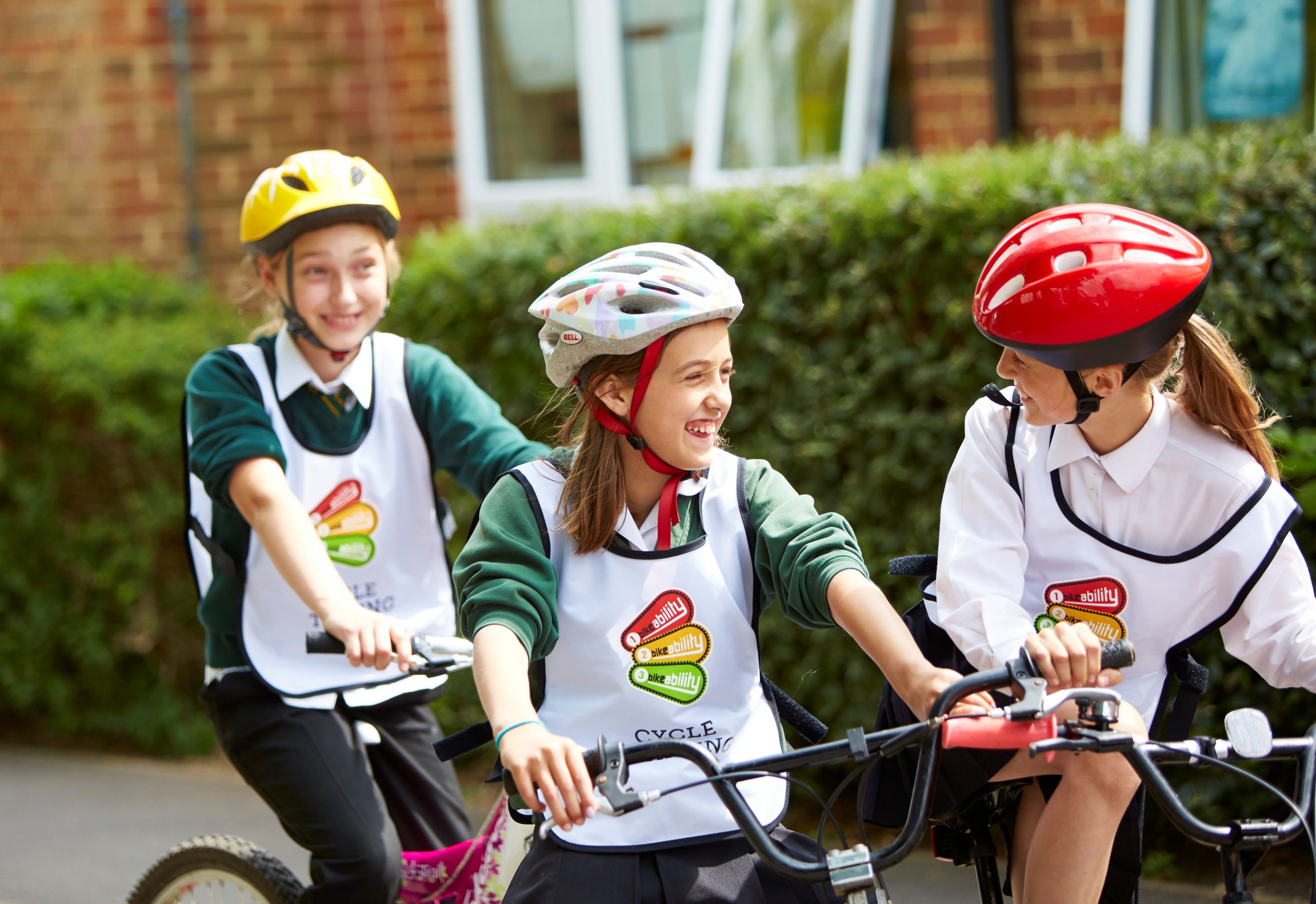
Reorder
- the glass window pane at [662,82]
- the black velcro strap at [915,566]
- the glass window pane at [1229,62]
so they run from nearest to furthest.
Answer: the black velcro strap at [915,566], the glass window pane at [1229,62], the glass window pane at [662,82]

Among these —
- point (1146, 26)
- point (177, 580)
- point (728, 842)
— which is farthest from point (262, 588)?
point (1146, 26)

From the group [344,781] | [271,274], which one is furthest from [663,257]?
[344,781]

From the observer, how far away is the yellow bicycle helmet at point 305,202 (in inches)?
132

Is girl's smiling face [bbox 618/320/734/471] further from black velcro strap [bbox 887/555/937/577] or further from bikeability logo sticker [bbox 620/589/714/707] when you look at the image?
black velcro strap [bbox 887/555/937/577]

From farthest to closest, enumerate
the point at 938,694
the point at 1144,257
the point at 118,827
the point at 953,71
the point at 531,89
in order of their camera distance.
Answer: the point at 531,89 → the point at 953,71 → the point at 118,827 → the point at 1144,257 → the point at 938,694

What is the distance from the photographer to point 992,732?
2.06m

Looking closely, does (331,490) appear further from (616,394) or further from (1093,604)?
(1093,604)

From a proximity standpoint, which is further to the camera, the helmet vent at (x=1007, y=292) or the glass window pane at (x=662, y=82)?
the glass window pane at (x=662, y=82)

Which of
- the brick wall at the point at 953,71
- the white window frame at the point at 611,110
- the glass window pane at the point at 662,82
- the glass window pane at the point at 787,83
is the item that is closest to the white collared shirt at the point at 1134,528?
the brick wall at the point at 953,71

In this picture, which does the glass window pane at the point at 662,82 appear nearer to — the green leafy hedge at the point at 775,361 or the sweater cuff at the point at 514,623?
the green leafy hedge at the point at 775,361

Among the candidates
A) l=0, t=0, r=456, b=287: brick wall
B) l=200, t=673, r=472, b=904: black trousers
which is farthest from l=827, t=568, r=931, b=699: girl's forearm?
l=0, t=0, r=456, b=287: brick wall

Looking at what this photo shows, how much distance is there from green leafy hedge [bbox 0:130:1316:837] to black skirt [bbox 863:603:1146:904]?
0.55 metres

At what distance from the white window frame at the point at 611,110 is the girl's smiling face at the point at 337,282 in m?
3.30

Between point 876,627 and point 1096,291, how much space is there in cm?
69
